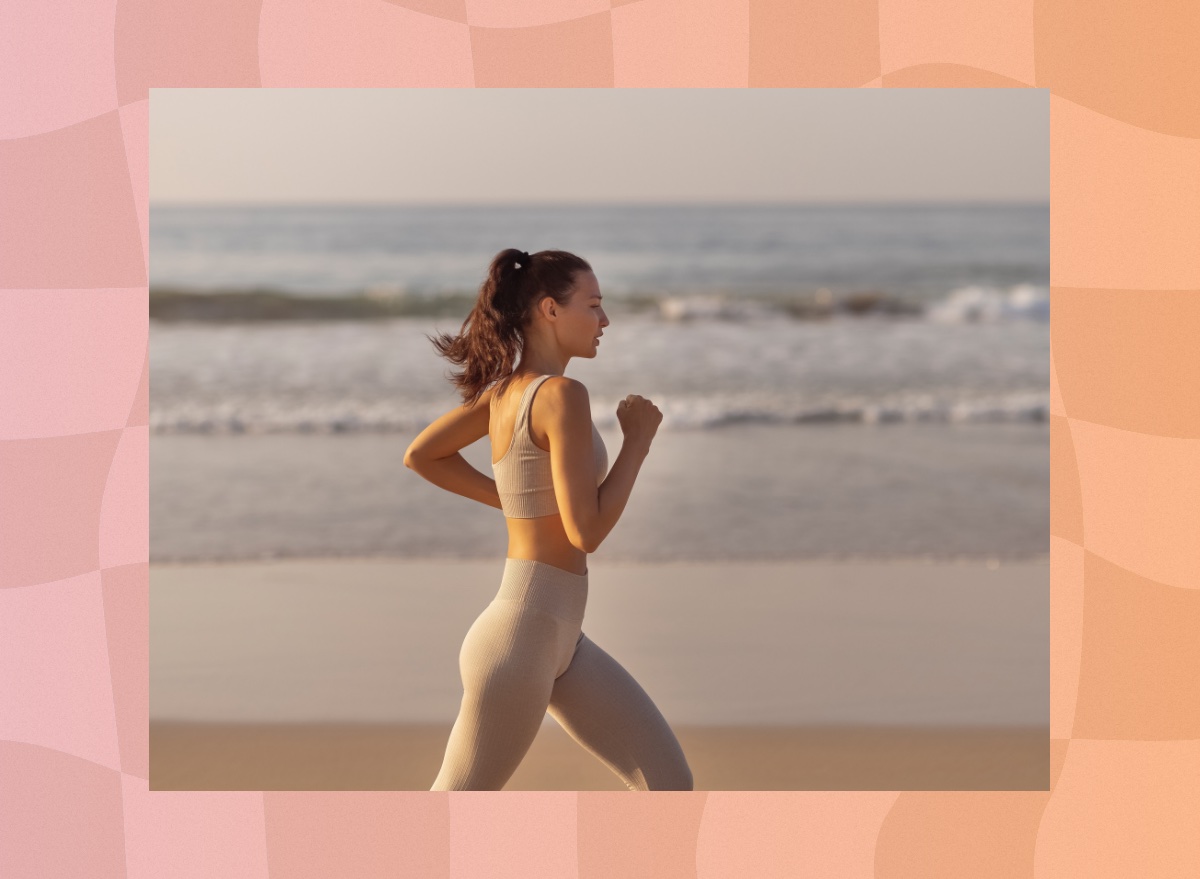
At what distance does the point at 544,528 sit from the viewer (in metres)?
2.80

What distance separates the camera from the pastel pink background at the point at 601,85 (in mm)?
3359

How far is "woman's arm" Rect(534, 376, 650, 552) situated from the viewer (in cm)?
265

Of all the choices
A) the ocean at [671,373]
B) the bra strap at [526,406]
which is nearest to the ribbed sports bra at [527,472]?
the bra strap at [526,406]

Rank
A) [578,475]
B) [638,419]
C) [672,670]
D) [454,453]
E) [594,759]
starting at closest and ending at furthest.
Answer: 1. [578,475]
2. [638,419]
3. [454,453]
4. [594,759]
5. [672,670]

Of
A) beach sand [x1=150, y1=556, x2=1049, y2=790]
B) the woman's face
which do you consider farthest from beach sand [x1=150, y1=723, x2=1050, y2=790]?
the woman's face

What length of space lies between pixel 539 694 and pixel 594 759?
1910 millimetres

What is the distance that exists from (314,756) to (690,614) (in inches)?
81.2

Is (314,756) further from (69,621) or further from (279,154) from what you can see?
(279,154)

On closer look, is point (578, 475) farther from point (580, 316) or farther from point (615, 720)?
point (615, 720)

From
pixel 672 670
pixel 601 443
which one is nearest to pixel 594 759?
pixel 672 670

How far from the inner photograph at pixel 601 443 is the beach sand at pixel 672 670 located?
0.07 feet

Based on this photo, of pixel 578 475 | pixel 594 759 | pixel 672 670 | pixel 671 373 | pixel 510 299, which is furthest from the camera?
pixel 671 373

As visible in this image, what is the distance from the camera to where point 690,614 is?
5973 millimetres

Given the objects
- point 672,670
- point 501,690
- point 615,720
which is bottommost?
point 672,670
